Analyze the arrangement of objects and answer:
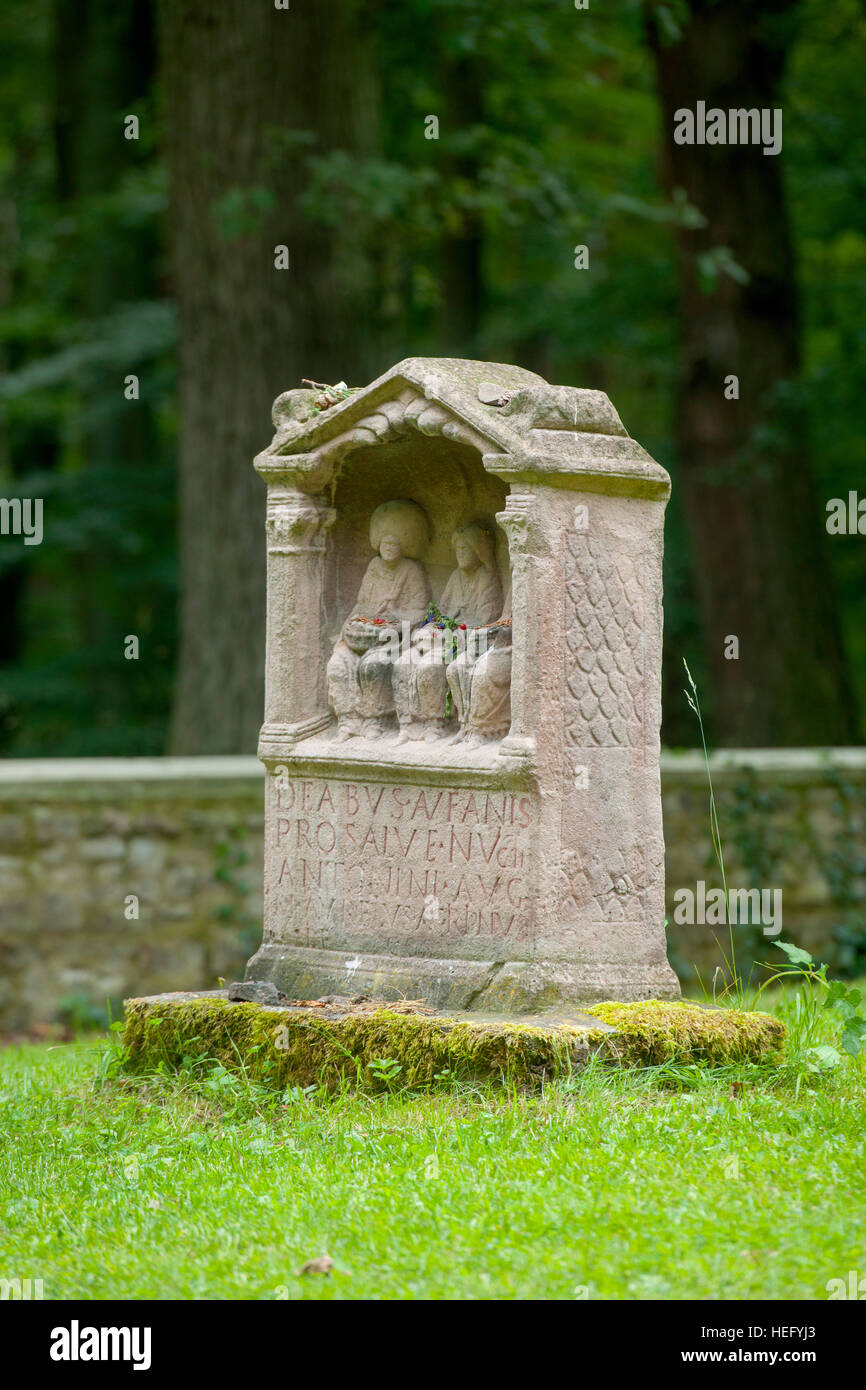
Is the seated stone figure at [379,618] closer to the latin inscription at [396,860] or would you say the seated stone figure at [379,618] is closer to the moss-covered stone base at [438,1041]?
the latin inscription at [396,860]

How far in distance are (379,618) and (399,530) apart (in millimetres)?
332

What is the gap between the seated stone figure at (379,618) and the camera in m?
6.49

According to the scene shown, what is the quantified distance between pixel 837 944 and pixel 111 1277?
645 centimetres

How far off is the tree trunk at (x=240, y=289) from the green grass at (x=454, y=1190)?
16.9ft

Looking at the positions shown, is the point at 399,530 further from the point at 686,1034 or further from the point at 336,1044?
the point at 686,1034

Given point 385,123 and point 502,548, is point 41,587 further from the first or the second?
point 502,548

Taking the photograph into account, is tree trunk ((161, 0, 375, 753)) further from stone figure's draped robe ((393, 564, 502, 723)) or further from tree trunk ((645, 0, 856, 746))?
stone figure's draped robe ((393, 564, 502, 723))

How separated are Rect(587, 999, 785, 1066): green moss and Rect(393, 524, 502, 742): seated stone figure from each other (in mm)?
1272

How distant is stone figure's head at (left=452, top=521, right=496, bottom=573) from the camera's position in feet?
21.0

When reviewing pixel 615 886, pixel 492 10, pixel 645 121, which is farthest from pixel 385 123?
pixel 615 886

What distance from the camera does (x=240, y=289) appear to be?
10.5 meters

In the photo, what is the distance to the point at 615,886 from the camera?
594 cm

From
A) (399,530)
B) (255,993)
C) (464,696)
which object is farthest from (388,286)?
(255,993)

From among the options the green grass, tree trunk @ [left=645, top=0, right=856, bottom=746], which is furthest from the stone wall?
the green grass
